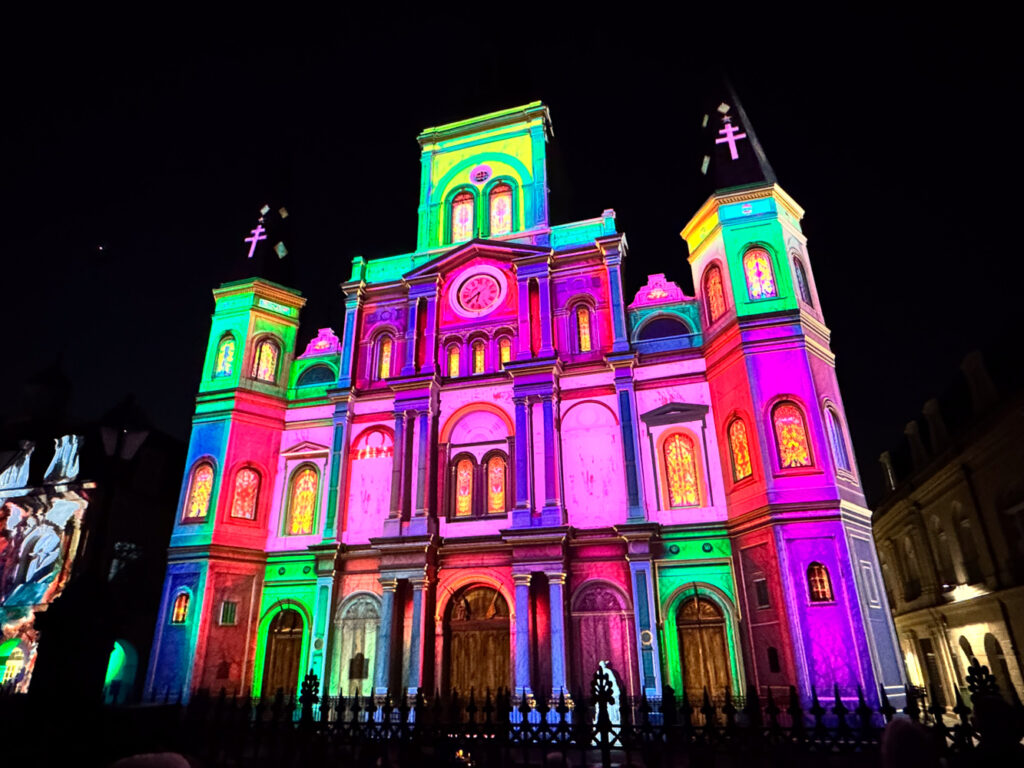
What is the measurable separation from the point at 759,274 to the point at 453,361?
1084cm

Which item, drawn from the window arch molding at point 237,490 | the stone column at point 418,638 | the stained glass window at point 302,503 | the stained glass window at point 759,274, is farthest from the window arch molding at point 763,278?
the window arch molding at point 237,490

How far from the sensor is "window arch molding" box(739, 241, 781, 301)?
19.9m

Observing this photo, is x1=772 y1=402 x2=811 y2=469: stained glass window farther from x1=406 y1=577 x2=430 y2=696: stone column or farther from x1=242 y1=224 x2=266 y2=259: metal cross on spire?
x1=242 y1=224 x2=266 y2=259: metal cross on spire

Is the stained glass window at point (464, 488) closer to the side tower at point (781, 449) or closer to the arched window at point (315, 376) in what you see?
the arched window at point (315, 376)

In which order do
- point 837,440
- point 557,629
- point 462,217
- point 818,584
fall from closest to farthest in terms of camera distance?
point 818,584, point 557,629, point 837,440, point 462,217

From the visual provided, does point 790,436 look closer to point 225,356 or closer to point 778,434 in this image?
point 778,434

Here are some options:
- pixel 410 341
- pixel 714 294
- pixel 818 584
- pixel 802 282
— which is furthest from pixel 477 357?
pixel 818 584

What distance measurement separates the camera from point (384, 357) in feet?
79.8

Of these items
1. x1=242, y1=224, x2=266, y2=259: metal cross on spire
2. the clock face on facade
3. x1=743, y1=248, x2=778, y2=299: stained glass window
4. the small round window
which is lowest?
x1=743, y1=248, x2=778, y2=299: stained glass window

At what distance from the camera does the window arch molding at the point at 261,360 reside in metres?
24.1

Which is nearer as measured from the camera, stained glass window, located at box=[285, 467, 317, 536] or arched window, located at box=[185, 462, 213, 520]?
arched window, located at box=[185, 462, 213, 520]

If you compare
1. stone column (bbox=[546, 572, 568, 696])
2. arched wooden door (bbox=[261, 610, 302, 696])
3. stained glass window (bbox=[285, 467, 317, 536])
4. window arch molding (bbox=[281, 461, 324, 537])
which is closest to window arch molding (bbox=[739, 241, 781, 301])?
stone column (bbox=[546, 572, 568, 696])

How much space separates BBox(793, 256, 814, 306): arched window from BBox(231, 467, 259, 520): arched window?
1940 cm

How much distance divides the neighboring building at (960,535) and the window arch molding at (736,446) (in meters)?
6.69
